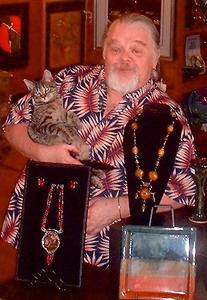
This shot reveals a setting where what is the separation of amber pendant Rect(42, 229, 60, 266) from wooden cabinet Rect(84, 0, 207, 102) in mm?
2265

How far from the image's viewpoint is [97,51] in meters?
4.32

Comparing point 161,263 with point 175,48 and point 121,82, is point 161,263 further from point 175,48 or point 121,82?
point 175,48

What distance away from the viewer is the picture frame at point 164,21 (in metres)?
3.97

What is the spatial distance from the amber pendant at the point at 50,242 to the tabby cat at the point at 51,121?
325 millimetres

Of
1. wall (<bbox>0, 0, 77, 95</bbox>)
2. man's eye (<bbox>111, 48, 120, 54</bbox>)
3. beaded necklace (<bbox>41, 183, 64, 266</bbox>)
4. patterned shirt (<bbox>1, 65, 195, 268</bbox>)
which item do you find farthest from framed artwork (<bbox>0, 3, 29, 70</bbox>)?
beaded necklace (<bbox>41, 183, 64, 266</bbox>)

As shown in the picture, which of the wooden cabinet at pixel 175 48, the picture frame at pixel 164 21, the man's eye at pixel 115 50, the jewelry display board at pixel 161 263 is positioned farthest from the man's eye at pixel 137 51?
the picture frame at pixel 164 21

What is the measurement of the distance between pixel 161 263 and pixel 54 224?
335 mm

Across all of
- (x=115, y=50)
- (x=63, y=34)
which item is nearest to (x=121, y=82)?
(x=115, y=50)

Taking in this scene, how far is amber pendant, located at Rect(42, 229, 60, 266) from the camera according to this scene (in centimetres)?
178

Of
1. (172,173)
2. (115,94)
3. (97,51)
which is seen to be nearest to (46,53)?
(97,51)

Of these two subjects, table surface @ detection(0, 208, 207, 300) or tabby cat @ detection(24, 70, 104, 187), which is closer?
table surface @ detection(0, 208, 207, 300)

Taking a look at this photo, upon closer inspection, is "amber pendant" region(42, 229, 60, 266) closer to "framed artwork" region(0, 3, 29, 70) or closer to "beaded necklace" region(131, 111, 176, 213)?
"beaded necklace" region(131, 111, 176, 213)

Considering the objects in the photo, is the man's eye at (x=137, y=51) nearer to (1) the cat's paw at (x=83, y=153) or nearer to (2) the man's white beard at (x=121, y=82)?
(2) the man's white beard at (x=121, y=82)

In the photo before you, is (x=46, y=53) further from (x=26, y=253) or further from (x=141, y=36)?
(x=26, y=253)
